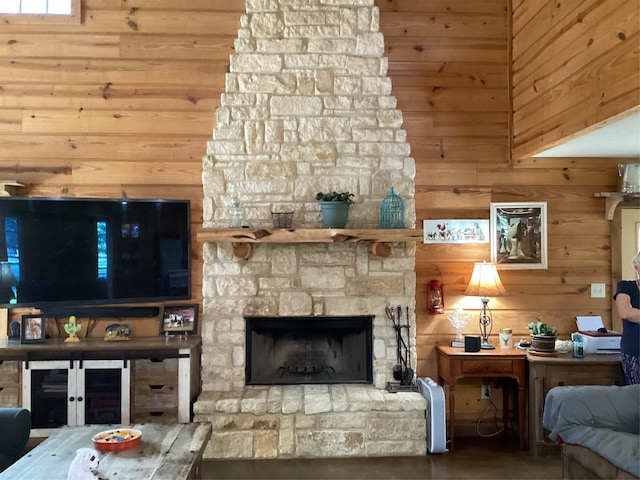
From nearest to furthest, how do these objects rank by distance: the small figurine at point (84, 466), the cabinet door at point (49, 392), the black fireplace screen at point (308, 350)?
the small figurine at point (84, 466) < the cabinet door at point (49, 392) < the black fireplace screen at point (308, 350)

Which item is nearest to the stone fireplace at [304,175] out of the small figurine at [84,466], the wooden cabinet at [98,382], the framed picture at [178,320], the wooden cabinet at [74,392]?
the framed picture at [178,320]

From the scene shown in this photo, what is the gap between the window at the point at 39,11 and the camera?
4.04 metres

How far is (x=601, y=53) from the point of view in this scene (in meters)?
2.92

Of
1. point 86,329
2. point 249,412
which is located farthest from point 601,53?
point 86,329

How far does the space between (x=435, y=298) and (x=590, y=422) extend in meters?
1.59

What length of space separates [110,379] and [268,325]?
120 cm

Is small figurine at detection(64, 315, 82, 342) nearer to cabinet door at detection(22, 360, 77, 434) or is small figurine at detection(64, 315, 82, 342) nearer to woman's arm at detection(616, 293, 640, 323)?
cabinet door at detection(22, 360, 77, 434)

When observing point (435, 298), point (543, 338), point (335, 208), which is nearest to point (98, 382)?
point (335, 208)

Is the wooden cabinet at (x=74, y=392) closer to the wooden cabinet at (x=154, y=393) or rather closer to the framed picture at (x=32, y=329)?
the wooden cabinet at (x=154, y=393)

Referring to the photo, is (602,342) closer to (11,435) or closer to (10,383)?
(11,435)

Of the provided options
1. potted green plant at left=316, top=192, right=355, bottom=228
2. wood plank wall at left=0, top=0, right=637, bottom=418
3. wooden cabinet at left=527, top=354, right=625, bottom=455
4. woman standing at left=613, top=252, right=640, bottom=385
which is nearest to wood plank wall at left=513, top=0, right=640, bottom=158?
wood plank wall at left=0, top=0, right=637, bottom=418

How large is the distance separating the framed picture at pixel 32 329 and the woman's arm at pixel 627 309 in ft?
13.3

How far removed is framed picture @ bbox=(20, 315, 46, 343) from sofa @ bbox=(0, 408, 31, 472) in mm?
1087

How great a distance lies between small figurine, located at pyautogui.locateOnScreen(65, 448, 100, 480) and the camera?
2.10m
